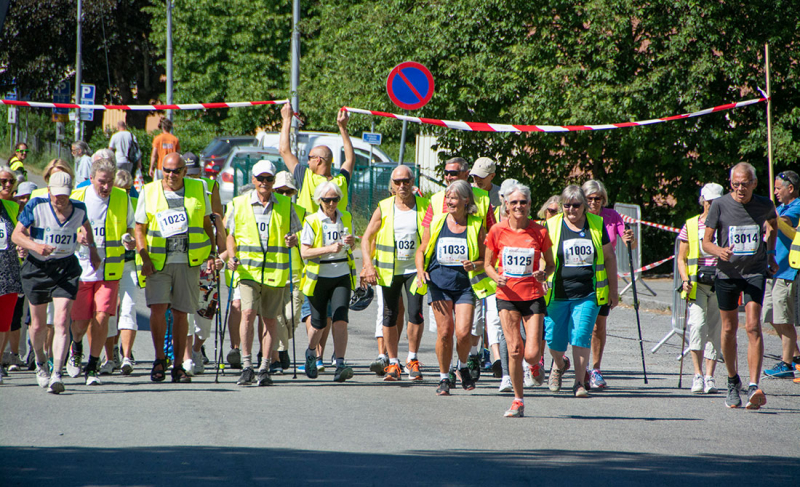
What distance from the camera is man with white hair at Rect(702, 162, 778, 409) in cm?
799

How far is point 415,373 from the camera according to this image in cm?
916

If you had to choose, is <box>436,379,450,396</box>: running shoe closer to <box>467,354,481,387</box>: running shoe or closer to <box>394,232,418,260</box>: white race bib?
<box>467,354,481,387</box>: running shoe

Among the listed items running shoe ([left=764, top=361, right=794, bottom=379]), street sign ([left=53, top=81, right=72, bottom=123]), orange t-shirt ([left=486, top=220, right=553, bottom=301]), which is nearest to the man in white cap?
orange t-shirt ([left=486, top=220, right=553, bottom=301])

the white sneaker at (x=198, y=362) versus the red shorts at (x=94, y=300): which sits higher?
the red shorts at (x=94, y=300)

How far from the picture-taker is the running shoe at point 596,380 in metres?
8.91

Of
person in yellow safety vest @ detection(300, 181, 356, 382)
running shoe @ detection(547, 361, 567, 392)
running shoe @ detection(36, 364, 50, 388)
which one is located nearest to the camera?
running shoe @ detection(36, 364, 50, 388)

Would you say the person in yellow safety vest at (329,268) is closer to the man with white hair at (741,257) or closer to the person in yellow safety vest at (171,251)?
the person in yellow safety vest at (171,251)

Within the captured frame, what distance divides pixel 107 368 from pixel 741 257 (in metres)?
5.63

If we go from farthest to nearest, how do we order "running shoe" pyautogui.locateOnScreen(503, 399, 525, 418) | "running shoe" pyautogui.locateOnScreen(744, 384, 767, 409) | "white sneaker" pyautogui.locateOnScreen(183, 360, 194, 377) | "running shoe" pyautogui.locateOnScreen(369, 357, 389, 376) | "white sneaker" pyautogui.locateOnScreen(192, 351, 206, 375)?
1. "white sneaker" pyautogui.locateOnScreen(192, 351, 206, 375)
2. "running shoe" pyautogui.locateOnScreen(369, 357, 389, 376)
3. "white sneaker" pyautogui.locateOnScreen(183, 360, 194, 377)
4. "running shoe" pyautogui.locateOnScreen(744, 384, 767, 409)
5. "running shoe" pyautogui.locateOnScreen(503, 399, 525, 418)

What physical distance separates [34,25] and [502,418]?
124 feet

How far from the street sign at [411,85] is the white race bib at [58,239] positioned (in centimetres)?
585

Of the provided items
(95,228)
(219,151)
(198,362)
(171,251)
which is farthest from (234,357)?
(219,151)

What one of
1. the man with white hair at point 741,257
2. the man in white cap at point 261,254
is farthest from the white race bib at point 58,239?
the man with white hair at point 741,257

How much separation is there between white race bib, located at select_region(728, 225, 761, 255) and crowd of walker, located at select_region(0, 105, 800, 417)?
0.01 meters
